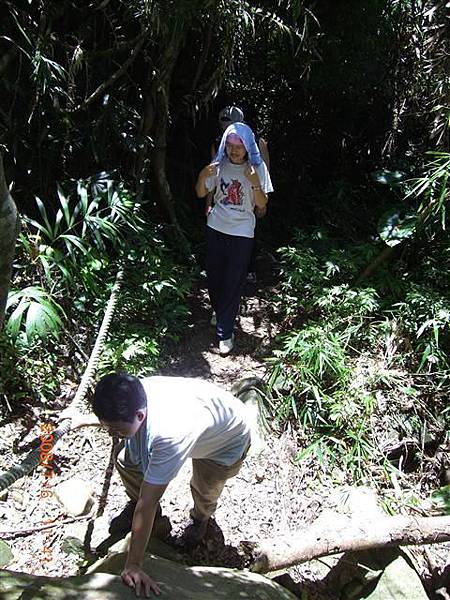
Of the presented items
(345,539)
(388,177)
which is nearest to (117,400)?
(345,539)

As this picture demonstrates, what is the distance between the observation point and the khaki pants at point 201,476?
2.63 m

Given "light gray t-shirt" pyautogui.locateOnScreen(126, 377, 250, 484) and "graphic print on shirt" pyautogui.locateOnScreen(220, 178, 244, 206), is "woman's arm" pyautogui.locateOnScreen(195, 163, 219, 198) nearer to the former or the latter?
"graphic print on shirt" pyautogui.locateOnScreen(220, 178, 244, 206)

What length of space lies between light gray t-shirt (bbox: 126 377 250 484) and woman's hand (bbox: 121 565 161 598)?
0.35 meters

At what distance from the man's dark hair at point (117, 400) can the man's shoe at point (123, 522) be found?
1.16 metres

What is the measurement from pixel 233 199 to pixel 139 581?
267cm

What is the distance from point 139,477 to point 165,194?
3022mm

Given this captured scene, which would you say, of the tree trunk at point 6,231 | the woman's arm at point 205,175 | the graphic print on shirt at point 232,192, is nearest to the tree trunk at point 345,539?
the tree trunk at point 6,231

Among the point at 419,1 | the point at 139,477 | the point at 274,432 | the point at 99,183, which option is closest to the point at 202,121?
the point at 99,183

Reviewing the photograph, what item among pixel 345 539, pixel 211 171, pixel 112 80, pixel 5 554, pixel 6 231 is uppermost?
pixel 112 80

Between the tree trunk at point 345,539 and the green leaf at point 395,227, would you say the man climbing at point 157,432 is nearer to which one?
the tree trunk at point 345,539

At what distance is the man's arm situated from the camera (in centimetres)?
209

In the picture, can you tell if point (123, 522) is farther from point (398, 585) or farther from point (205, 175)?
point (205, 175)

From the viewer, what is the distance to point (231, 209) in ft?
13.5

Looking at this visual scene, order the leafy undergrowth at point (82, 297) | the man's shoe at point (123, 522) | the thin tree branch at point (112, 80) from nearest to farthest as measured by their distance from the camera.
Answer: the man's shoe at point (123, 522) < the leafy undergrowth at point (82, 297) < the thin tree branch at point (112, 80)
